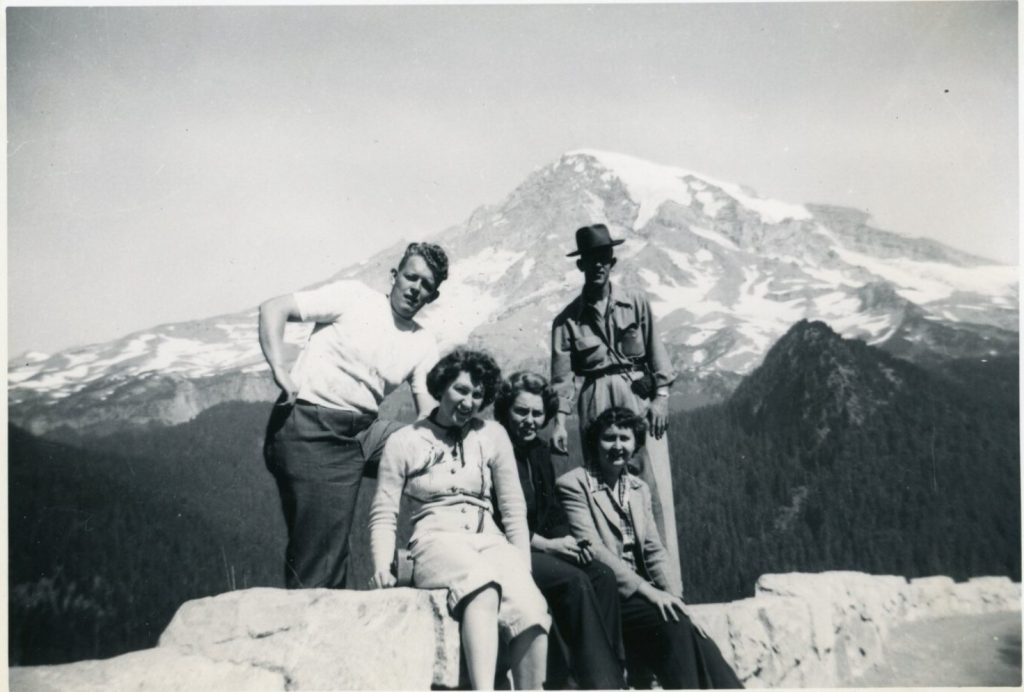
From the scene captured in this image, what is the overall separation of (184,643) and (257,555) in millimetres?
1914

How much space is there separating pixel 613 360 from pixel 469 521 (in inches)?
52.3

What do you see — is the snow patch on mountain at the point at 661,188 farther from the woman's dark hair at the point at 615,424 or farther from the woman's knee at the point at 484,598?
the woman's knee at the point at 484,598

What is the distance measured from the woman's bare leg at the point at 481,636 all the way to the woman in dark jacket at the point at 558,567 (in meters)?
0.31

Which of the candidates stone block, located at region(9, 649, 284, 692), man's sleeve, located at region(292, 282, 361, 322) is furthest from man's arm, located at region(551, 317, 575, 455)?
stone block, located at region(9, 649, 284, 692)

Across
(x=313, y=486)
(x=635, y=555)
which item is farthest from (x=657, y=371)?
(x=313, y=486)

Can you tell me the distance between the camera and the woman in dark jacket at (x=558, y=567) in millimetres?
3287

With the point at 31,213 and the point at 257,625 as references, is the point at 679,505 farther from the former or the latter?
the point at 31,213

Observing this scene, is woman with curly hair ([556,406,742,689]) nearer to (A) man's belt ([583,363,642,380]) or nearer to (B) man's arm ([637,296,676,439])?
(B) man's arm ([637,296,676,439])

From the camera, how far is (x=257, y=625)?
3.49 metres

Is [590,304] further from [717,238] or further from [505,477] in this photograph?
[717,238]

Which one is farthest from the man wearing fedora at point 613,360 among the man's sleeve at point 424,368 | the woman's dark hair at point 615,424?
the man's sleeve at point 424,368

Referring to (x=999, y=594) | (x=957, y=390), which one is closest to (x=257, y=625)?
(x=999, y=594)

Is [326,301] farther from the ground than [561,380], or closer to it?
farther from the ground

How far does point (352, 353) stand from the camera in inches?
161
